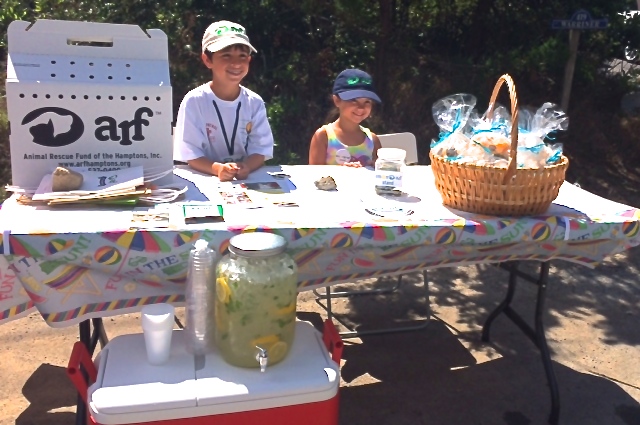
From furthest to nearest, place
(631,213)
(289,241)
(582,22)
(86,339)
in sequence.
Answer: (582,22)
(631,213)
(86,339)
(289,241)

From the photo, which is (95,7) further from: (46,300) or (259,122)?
(46,300)

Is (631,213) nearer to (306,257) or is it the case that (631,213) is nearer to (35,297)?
(306,257)

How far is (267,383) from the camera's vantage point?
1902 mm

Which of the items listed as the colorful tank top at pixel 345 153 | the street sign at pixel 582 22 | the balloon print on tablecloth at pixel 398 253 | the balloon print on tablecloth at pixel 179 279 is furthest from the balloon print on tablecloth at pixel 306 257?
the street sign at pixel 582 22

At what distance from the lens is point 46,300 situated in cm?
192

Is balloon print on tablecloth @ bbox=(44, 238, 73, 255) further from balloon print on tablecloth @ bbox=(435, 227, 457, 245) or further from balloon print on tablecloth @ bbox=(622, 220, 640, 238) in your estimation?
balloon print on tablecloth @ bbox=(622, 220, 640, 238)

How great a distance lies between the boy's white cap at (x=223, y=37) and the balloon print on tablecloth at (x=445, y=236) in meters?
1.28

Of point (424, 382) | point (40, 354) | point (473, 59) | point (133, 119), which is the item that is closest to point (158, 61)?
point (133, 119)

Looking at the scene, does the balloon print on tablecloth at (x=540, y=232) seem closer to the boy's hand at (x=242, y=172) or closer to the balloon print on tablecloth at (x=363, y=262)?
the balloon print on tablecloth at (x=363, y=262)

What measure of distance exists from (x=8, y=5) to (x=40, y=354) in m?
4.79

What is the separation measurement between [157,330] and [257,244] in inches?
16.5

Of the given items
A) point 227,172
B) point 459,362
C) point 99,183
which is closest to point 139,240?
point 99,183

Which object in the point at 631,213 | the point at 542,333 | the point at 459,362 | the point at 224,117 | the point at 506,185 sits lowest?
the point at 459,362

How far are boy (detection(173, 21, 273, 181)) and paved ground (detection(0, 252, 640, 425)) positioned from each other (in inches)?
42.9
